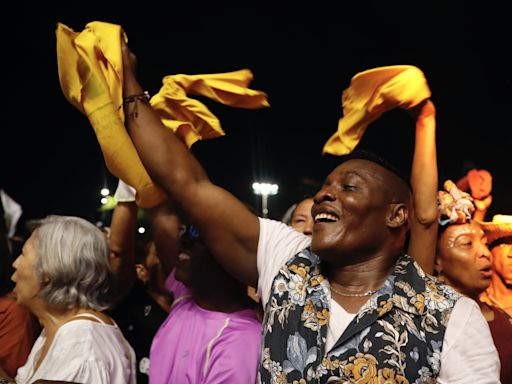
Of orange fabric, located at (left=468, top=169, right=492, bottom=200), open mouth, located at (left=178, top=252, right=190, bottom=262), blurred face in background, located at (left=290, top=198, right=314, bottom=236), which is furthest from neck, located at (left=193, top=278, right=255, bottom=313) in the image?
orange fabric, located at (left=468, top=169, right=492, bottom=200)

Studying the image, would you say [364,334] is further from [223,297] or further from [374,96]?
[374,96]

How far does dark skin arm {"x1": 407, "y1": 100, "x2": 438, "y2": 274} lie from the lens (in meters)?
2.98

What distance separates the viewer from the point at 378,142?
8602 millimetres

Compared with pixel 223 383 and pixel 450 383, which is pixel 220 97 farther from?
pixel 450 383

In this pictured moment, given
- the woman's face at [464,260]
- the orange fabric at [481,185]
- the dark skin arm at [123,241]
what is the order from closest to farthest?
the woman's face at [464,260]
the dark skin arm at [123,241]
the orange fabric at [481,185]

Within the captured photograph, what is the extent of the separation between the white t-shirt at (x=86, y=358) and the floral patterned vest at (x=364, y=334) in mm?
792

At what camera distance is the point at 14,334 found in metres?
3.62

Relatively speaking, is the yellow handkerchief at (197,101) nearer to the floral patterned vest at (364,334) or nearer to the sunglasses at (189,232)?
the sunglasses at (189,232)

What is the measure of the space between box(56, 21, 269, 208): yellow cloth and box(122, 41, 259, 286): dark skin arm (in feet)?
0.28

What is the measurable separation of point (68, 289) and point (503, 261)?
8.33ft

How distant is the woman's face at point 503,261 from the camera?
13.2 feet

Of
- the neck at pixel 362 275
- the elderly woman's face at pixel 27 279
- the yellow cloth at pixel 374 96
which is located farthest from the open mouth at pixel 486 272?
the elderly woman's face at pixel 27 279

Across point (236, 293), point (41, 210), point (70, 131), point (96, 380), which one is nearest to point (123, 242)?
point (236, 293)

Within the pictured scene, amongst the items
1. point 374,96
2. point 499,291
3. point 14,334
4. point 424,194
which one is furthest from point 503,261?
point 14,334
